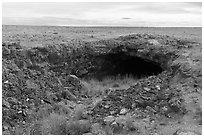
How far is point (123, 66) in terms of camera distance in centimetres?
1580

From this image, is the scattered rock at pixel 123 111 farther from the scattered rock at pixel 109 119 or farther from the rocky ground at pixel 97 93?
the scattered rock at pixel 109 119

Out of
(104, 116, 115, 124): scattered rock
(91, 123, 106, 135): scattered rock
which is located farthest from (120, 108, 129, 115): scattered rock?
(91, 123, 106, 135): scattered rock

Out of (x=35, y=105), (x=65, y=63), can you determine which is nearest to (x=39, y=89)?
(x=35, y=105)

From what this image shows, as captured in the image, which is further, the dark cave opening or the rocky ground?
the dark cave opening

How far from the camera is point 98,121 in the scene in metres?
9.52

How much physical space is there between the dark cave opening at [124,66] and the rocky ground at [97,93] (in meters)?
0.06

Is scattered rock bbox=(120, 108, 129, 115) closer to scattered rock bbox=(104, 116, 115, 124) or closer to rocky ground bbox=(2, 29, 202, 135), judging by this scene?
rocky ground bbox=(2, 29, 202, 135)

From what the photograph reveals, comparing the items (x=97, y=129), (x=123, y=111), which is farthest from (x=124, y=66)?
(x=97, y=129)

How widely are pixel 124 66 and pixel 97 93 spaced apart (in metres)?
3.23

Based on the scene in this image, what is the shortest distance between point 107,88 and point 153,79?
2.31m

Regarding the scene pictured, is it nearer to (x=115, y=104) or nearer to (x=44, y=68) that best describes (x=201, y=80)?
(x=115, y=104)

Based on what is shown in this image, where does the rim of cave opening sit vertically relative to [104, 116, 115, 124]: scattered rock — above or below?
above

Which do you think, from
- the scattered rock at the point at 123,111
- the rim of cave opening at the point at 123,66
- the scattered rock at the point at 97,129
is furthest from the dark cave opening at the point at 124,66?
the scattered rock at the point at 97,129

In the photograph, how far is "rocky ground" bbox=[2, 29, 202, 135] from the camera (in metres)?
9.22
